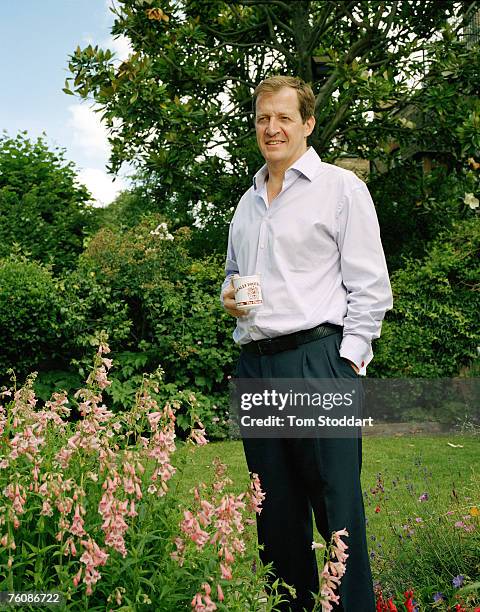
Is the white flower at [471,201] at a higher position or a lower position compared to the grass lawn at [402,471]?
higher

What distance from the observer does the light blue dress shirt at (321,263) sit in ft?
8.51

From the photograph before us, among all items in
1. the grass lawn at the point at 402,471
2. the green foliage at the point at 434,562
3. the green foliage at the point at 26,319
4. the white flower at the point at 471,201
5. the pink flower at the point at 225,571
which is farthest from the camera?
the white flower at the point at 471,201

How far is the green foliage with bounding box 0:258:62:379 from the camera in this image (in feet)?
25.2

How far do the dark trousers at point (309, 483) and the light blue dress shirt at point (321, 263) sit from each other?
9cm

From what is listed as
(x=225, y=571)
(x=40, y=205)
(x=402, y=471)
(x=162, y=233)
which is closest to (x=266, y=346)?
(x=225, y=571)

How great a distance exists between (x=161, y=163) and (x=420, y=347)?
151 inches

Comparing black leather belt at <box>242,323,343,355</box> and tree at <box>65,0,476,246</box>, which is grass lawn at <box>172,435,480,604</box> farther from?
tree at <box>65,0,476,246</box>

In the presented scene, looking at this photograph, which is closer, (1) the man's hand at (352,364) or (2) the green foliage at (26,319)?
(1) the man's hand at (352,364)

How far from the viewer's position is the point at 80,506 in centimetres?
191

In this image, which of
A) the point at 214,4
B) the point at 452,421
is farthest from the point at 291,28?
the point at 452,421

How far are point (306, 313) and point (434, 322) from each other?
668 cm

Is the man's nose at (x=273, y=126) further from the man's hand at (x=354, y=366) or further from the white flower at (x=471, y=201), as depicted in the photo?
the white flower at (x=471, y=201)

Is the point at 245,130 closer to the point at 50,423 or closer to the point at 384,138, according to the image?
the point at 384,138
